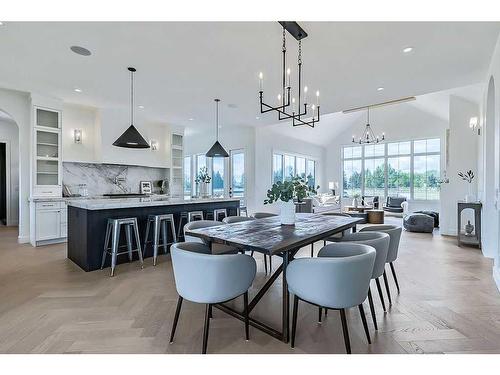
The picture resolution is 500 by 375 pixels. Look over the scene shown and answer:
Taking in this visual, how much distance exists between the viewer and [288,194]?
2.70m

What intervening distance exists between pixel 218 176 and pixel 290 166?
2621mm

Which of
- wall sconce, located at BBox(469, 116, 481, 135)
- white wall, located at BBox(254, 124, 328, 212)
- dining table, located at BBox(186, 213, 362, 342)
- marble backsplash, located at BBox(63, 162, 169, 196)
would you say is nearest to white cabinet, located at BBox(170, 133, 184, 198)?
marble backsplash, located at BBox(63, 162, 169, 196)

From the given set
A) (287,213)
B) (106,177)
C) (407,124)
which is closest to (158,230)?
(287,213)

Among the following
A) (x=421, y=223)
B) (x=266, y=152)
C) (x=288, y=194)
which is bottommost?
(x=421, y=223)

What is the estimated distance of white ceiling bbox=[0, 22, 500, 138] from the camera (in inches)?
109

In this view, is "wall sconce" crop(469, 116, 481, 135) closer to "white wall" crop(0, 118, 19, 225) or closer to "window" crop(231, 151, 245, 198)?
"window" crop(231, 151, 245, 198)

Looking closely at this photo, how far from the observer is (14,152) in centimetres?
723

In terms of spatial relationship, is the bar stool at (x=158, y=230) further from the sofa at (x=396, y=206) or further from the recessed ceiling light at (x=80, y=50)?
the sofa at (x=396, y=206)

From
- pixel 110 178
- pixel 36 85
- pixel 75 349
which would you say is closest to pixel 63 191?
pixel 110 178

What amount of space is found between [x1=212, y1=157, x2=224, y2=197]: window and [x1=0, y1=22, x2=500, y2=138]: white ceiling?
4.23 meters

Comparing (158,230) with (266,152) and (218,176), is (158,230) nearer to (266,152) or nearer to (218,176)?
(266,152)

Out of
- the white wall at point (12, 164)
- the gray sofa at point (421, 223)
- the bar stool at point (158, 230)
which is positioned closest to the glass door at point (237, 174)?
the bar stool at point (158, 230)

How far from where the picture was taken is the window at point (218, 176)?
30.2ft

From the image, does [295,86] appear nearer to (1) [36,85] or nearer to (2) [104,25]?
(2) [104,25]
